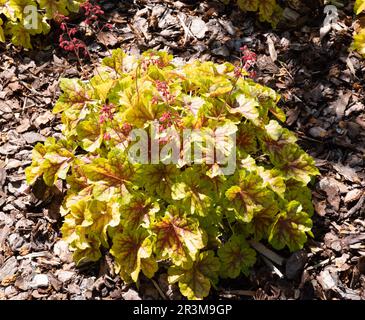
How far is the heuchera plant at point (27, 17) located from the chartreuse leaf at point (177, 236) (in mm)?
2195

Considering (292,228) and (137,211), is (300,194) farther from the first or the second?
(137,211)

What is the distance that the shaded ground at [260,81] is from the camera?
2.99 meters

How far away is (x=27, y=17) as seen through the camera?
4.07 m

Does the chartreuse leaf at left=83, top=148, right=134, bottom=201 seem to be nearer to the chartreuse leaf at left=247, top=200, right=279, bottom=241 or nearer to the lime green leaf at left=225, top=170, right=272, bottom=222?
the lime green leaf at left=225, top=170, right=272, bottom=222

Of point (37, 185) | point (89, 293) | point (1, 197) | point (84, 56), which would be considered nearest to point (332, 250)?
point (89, 293)

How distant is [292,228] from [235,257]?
1.22 feet

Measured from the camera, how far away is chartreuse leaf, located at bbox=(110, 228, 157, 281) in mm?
2816

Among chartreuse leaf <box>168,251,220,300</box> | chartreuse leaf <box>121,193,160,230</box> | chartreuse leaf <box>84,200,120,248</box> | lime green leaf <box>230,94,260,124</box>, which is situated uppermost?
lime green leaf <box>230,94,260,124</box>

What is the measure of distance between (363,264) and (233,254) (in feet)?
2.59

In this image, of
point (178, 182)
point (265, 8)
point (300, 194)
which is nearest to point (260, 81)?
point (265, 8)

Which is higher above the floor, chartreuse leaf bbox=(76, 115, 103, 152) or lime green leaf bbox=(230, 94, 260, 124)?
lime green leaf bbox=(230, 94, 260, 124)

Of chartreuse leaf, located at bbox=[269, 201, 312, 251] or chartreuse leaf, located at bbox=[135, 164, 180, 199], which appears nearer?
chartreuse leaf, located at bbox=[135, 164, 180, 199]

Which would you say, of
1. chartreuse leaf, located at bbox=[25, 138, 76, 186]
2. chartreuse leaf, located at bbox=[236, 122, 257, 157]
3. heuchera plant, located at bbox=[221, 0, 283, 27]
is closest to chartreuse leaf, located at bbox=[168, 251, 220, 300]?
chartreuse leaf, located at bbox=[236, 122, 257, 157]
